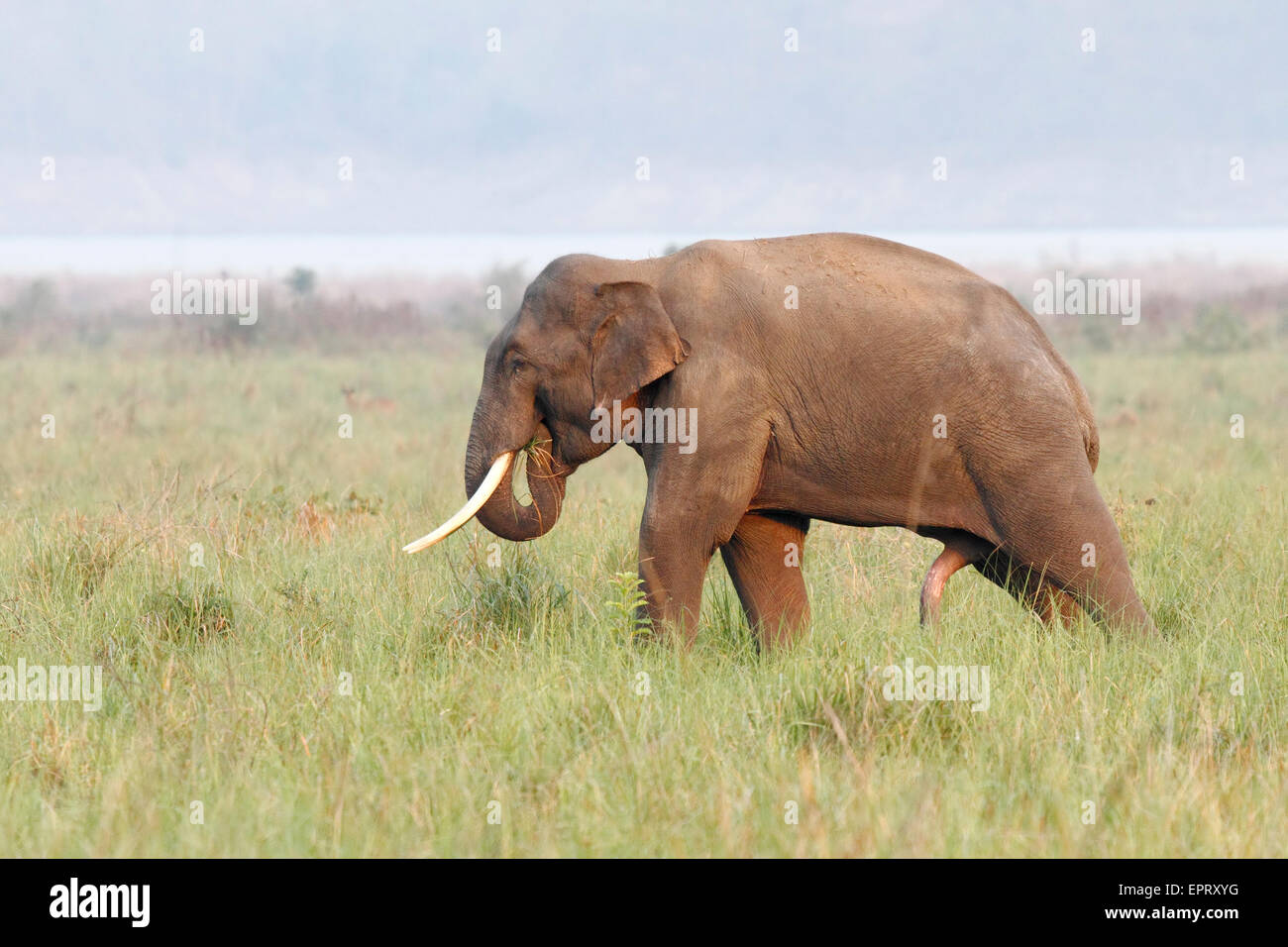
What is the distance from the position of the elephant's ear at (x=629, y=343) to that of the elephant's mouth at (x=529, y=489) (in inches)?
19.1

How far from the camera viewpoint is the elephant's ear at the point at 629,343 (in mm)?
6199

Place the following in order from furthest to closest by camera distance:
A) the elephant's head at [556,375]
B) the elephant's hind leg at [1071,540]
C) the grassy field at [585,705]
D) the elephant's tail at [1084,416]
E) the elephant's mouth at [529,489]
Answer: the elephant's mouth at [529,489] → the elephant's tail at [1084,416] → the elephant's head at [556,375] → the elephant's hind leg at [1071,540] → the grassy field at [585,705]

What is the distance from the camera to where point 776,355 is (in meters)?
6.27

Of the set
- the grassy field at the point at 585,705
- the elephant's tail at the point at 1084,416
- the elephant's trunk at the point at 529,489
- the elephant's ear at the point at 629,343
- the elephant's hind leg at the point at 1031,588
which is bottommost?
the grassy field at the point at 585,705

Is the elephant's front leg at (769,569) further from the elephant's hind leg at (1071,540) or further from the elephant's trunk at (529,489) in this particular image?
the elephant's hind leg at (1071,540)

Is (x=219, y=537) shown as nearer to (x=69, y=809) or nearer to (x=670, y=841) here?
(x=69, y=809)

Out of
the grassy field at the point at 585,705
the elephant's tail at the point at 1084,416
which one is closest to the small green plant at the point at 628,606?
the grassy field at the point at 585,705

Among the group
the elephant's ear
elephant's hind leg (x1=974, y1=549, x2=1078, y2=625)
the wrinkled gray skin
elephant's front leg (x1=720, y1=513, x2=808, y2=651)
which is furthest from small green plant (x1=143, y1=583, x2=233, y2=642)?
elephant's hind leg (x1=974, y1=549, x2=1078, y2=625)

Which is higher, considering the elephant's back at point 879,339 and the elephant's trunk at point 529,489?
the elephant's back at point 879,339

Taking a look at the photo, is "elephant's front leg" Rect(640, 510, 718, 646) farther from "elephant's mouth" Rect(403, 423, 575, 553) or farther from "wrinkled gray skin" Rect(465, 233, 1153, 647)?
"elephant's mouth" Rect(403, 423, 575, 553)

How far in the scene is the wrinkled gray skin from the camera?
6.17m

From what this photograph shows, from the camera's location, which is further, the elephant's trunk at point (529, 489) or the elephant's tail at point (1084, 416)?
the elephant's trunk at point (529, 489)

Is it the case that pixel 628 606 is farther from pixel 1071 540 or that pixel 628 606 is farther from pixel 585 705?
pixel 1071 540
